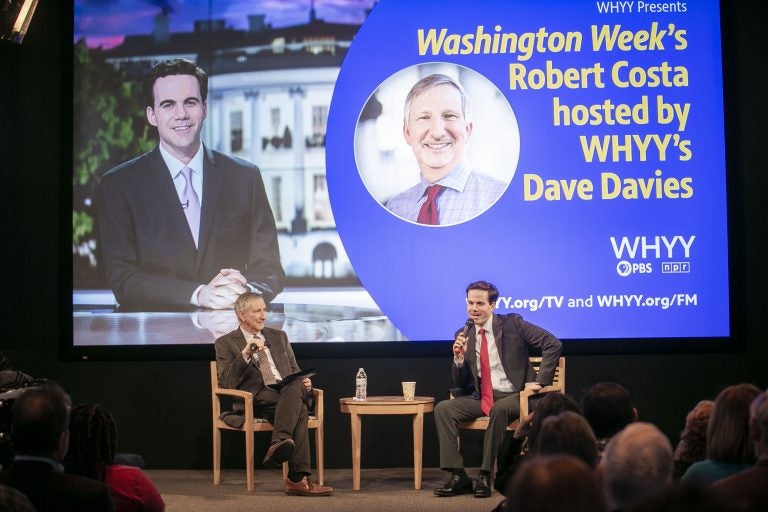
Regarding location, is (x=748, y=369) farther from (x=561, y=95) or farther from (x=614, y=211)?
(x=561, y=95)

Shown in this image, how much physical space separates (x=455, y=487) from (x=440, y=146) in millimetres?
2148

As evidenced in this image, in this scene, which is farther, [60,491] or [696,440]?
[696,440]

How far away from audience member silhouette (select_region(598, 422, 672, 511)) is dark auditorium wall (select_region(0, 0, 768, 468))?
404 cm

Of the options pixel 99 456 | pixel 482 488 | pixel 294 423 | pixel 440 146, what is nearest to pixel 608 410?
pixel 99 456

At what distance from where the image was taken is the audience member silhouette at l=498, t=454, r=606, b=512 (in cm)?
147

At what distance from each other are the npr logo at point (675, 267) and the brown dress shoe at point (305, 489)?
2484 millimetres

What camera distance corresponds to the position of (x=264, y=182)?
639 centimetres

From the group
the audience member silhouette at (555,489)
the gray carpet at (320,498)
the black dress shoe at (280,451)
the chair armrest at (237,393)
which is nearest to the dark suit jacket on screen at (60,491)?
the audience member silhouette at (555,489)

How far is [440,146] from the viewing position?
6.33 meters

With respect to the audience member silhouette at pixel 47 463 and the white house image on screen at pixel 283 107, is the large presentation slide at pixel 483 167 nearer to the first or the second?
the white house image on screen at pixel 283 107

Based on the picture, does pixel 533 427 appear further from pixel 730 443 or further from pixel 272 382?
pixel 272 382

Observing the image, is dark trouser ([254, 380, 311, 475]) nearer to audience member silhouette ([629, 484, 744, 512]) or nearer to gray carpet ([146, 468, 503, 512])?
gray carpet ([146, 468, 503, 512])

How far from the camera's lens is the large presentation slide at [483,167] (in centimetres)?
627

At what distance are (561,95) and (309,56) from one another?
1622 millimetres
